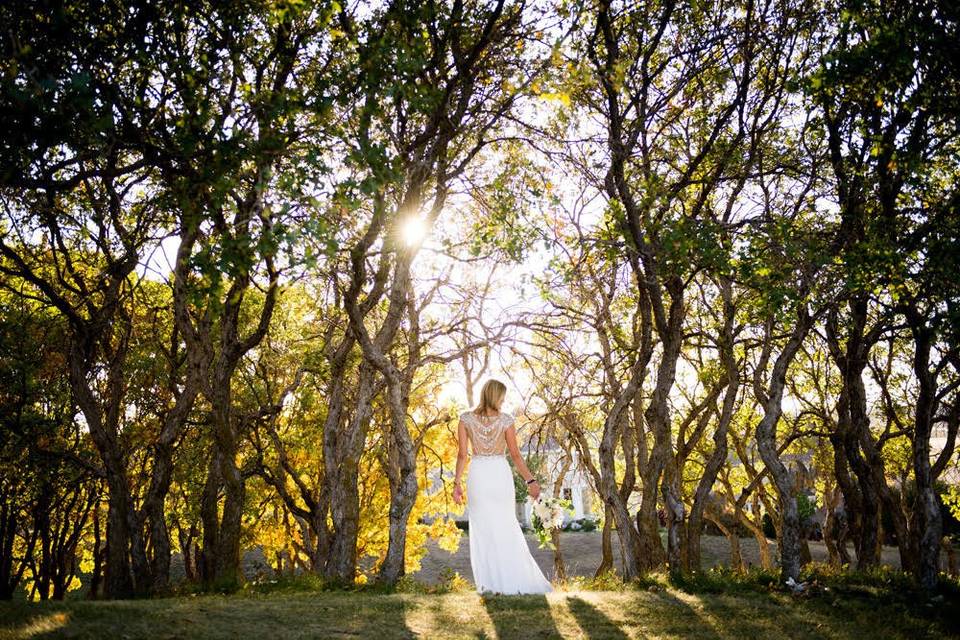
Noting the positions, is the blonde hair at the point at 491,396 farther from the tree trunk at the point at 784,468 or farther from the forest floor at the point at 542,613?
the tree trunk at the point at 784,468

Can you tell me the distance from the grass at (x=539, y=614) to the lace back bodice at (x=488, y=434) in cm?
168

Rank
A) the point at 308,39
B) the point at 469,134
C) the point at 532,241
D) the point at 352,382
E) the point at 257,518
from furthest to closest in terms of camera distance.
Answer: the point at 257,518
the point at 352,382
the point at 469,134
the point at 308,39
the point at 532,241

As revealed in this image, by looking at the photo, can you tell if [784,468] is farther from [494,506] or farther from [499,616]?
[499,616]

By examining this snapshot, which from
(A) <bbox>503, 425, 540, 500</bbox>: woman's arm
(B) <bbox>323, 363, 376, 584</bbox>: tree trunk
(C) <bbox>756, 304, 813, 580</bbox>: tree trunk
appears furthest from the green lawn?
(B) <bbox>323, 363, 376, 584</bbox>: tree trunk

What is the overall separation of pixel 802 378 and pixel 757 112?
38.5 feet

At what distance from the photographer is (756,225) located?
375 inches

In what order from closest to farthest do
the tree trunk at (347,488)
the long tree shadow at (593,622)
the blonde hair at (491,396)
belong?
the long tree shadow at (593,622)
the blonde hair at (491,396)
the tree trunk at (347,488)

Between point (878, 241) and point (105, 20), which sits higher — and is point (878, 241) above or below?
below

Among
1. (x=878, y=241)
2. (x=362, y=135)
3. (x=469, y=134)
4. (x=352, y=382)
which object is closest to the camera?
(x=362, y=135)

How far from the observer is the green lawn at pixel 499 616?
5.48 metres

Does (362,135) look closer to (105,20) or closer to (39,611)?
(105,20)

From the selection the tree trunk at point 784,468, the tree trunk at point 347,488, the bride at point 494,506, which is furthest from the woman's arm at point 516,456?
the tree trunk at point 347,488

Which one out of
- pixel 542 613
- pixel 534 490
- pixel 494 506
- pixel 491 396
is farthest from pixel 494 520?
pixel 542 613

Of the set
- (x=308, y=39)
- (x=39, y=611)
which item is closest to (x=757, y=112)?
(x=308, y=39)
